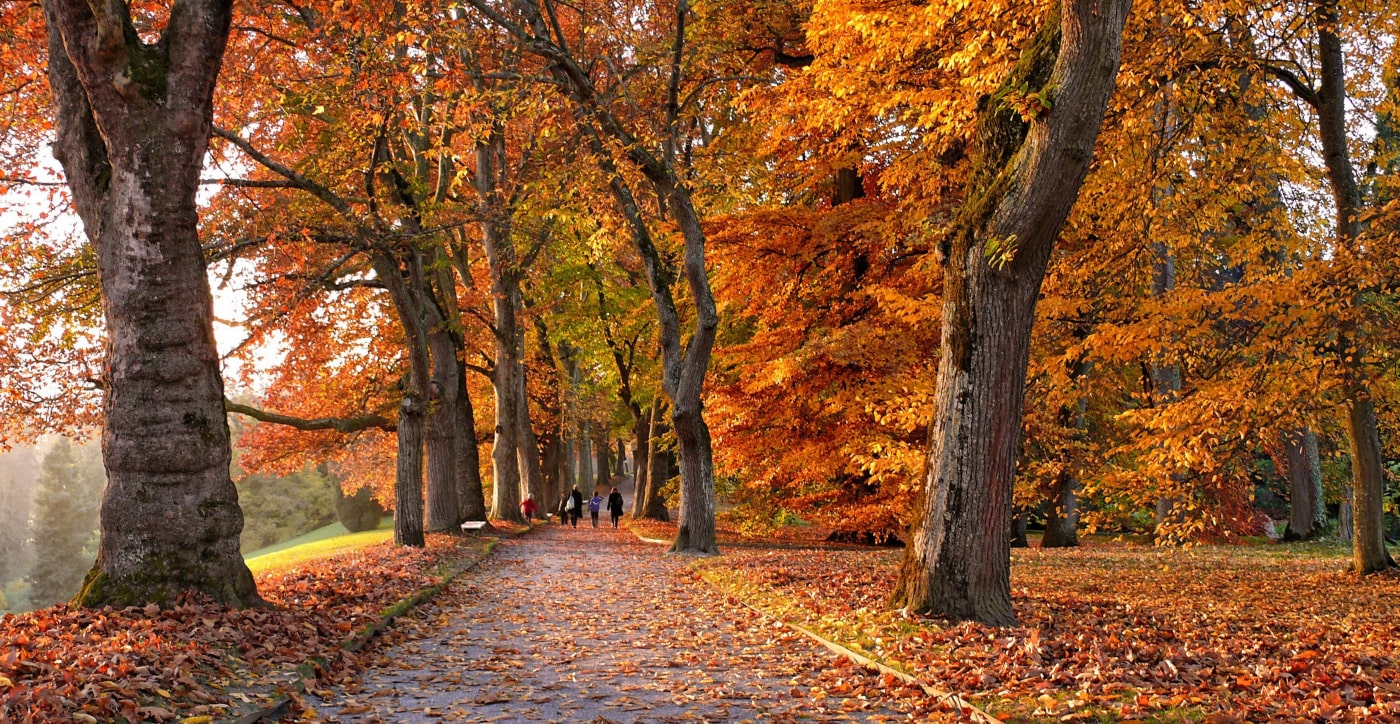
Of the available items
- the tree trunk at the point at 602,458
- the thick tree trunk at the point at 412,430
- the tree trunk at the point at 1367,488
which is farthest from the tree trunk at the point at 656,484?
the tree trunk at the point at 1367,488

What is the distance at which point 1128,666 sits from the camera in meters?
5.95

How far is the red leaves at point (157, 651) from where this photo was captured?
15.3 ft

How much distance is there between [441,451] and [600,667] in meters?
13.5

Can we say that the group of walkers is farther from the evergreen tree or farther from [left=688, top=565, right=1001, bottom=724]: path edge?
the evergreen tree

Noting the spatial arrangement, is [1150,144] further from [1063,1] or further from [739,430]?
[739,430]

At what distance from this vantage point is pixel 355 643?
24.7 ft

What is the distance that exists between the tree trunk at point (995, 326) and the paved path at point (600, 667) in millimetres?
1438

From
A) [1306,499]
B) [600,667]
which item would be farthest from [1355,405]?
[600,667]

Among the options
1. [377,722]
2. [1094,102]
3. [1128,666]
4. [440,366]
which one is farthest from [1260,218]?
[440,366]

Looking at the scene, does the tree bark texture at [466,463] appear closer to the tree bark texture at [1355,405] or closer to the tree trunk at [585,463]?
the tree bark texture at [1355,405]

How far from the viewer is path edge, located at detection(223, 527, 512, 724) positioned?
5301 millimetres

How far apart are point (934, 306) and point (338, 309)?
15.4 meters

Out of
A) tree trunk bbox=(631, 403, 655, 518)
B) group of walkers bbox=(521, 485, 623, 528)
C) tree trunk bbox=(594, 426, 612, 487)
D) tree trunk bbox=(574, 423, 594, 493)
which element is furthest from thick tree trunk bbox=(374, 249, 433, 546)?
tree trunk bbox=(594, 426, 612, 487)

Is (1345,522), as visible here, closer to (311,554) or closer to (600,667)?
(600,667)
